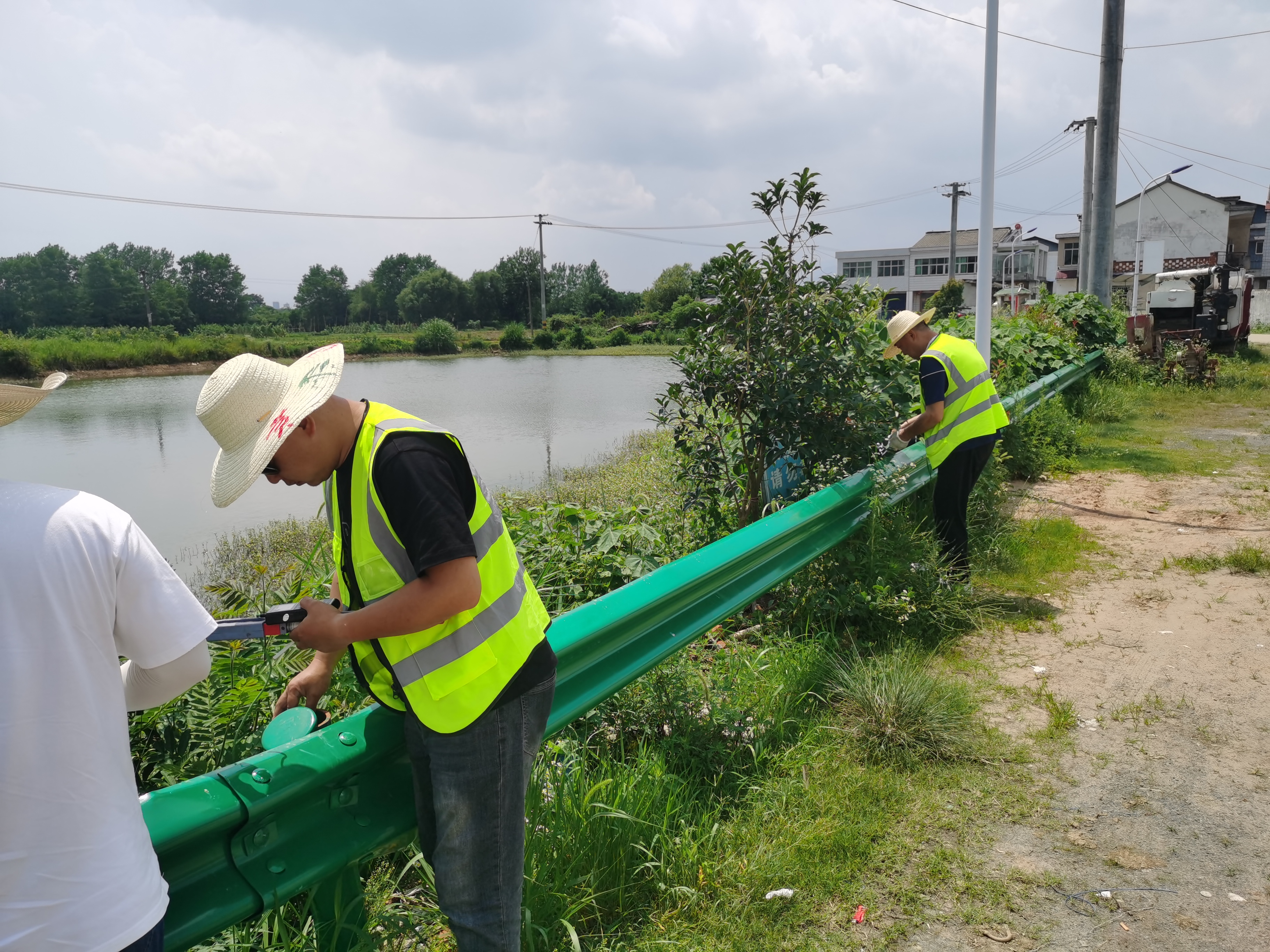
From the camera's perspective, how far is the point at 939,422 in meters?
5.75

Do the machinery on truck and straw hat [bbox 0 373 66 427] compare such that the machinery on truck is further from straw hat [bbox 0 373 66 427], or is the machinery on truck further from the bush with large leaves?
straw hat [bbox 0 373 66 427]

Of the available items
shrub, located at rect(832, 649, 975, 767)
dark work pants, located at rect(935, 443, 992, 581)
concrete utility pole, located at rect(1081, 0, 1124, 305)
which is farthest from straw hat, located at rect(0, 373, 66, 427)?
concrete utility pole, located at rect(1081, 0, 1124, 305)

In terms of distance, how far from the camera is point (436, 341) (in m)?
58.3

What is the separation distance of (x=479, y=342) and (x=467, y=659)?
65.0 metres

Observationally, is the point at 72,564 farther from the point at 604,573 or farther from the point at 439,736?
the point at 604,573

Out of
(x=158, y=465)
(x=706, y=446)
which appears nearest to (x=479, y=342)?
(x=158, y=465)

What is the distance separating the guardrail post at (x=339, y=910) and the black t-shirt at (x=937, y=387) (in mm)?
4623

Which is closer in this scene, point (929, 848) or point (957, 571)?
point (929, 848)

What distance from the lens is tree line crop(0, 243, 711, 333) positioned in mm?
31328

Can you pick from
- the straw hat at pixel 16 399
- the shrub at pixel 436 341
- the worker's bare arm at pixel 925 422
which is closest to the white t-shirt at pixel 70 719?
the straw hat at pixel 16 399

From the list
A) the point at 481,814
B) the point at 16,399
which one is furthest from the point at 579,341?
the point at 16,399

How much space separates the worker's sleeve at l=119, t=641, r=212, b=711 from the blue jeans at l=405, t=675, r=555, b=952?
596 millimetres

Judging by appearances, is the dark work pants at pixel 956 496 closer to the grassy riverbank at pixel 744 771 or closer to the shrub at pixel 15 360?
the grassy riverbank at pixel 744 771

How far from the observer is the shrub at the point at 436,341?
185 ft
